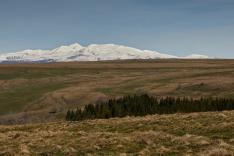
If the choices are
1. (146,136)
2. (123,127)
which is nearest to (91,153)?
(146,136)

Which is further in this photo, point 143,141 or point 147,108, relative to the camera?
point 147,108

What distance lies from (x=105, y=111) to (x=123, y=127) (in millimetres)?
61730

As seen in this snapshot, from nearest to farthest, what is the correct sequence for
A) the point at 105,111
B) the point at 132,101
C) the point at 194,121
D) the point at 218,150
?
1. the point at 218,150
2. the point at 194,121
3. the point at 105,111
4. the point at 132,101

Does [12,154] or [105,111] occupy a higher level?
[12,154]

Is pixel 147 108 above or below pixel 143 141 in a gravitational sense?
below

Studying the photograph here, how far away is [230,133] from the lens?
3084 centimetres

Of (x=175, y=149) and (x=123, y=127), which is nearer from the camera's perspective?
(x=175, y=149)

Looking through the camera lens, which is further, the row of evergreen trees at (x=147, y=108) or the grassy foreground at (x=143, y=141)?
the row of evergreen trees at (x=147, y=108)

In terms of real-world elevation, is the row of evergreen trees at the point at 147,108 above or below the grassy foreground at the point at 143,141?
below

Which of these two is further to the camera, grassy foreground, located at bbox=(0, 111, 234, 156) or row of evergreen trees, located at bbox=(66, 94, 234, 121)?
row of evergreen trees, located at bbox=(66, 94, 234, 121)

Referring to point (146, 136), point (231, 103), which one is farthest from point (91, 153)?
point (231, 103)

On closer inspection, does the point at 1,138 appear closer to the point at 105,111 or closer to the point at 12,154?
the point at 12,154

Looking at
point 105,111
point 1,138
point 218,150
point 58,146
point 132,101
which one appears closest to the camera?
point 218,150

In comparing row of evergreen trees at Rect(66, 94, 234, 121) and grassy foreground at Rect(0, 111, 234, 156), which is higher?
grassy foreground at Rect(0, 111, 234, 156)
